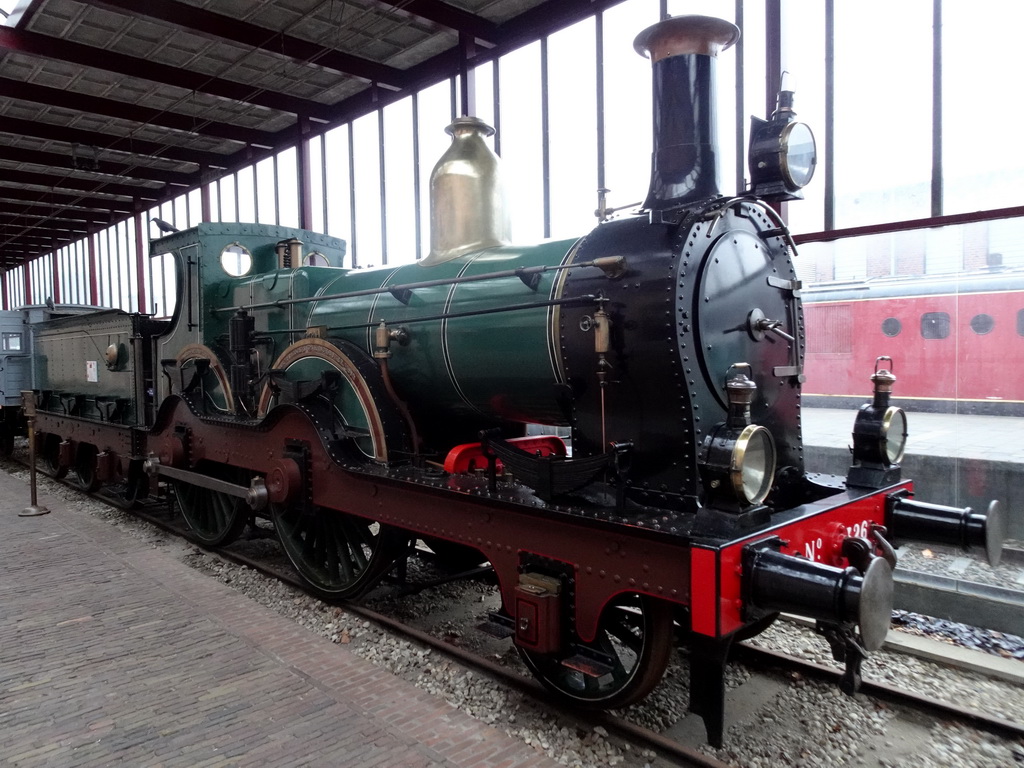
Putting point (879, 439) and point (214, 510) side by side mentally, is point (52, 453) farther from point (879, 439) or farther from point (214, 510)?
point (879, 439)

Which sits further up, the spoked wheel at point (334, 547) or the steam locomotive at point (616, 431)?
the steam locomotive at point (616, 431)

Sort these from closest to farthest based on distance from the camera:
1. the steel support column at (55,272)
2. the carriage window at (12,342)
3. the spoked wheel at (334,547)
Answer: the spoked wheel at (334,547) < the carriage window at (12,342) < the steel support column at (55,272)

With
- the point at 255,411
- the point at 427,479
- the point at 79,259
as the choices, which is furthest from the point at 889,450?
the point at 79,259

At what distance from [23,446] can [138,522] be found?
30.7 ft

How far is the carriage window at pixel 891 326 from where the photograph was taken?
5891mm

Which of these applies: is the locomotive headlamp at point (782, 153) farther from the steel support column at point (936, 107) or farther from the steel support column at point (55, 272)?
the steel support column at point (55, 272)

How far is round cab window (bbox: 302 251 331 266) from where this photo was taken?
614 centimetres

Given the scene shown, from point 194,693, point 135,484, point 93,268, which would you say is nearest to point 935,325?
point 194,693

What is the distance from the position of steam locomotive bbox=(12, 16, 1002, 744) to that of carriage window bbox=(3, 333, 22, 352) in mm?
9581

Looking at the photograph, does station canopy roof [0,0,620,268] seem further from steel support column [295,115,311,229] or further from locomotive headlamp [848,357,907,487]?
locomotive headlamp [848,357,907,487]

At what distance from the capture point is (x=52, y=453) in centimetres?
1079

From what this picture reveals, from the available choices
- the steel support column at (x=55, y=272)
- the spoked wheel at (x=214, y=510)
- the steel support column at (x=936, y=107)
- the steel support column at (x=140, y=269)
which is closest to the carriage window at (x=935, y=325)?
the steel support column at (x=936, y=107)

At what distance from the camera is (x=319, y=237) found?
21.9ft

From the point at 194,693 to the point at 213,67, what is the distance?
10.1 meters
